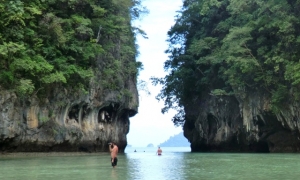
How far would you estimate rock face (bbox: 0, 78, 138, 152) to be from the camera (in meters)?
22.7

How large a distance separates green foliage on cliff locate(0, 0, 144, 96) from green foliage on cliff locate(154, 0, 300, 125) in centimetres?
584

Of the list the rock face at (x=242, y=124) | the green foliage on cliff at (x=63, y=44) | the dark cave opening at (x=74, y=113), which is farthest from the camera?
the rock face at (x=242, y=124)

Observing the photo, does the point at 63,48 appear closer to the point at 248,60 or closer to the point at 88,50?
the point at 88,50

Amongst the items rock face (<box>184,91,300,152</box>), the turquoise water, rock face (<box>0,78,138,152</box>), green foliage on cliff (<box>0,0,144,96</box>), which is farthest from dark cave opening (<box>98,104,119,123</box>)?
the turquoise water

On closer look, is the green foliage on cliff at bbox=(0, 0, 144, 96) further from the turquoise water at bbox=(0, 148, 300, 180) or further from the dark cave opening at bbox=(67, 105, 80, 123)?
the turquoise water at bbox=(0, 148, 300, 180)

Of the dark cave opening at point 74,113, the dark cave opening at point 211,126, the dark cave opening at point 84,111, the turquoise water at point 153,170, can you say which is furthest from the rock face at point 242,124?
the turquoise water at point 153,170

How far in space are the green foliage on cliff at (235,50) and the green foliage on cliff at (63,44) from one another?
584 cm

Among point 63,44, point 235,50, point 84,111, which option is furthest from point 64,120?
point 235,50

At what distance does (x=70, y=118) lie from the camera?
28.8m

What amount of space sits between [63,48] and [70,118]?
5415mm

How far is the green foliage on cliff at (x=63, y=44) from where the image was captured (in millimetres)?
21484

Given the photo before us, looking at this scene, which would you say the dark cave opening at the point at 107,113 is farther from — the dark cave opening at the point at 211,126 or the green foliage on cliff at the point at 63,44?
the dark cave opening at the point at 211,126

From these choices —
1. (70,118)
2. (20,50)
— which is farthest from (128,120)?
(20,50)

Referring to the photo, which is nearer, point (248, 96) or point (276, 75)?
point (276, 75)
